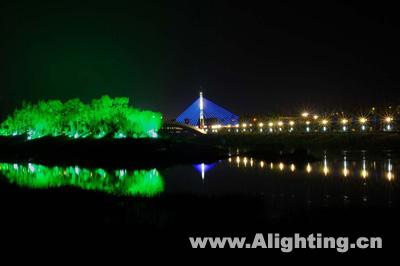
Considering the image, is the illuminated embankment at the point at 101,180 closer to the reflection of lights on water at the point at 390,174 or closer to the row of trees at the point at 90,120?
the reflection of lights on water at the point at 390,174

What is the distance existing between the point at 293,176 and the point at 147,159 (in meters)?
11.1

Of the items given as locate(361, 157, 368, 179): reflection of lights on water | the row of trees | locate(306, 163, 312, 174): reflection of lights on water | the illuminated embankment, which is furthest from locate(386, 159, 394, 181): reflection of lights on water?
the row of trees

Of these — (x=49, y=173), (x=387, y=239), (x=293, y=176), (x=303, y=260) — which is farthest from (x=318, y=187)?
(x=49, y=173)

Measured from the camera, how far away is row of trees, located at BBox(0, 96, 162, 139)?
33.2 meters

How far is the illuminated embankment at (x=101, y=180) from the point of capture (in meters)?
14.5

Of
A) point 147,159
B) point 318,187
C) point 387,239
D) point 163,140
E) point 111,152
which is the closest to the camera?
point 387,239

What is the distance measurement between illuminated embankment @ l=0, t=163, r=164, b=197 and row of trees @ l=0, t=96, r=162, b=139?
1112 centimetres

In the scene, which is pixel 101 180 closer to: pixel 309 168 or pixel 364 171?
pixel 309 168

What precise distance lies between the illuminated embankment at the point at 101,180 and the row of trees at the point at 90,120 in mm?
11124

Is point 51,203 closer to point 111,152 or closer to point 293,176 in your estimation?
point 293,176

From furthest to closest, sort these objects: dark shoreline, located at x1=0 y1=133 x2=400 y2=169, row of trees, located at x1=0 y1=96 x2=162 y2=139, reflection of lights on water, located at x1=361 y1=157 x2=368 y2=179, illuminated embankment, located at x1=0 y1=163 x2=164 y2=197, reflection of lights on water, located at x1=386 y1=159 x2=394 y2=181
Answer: row of trees, located at x1=0 y1=96 x2=162 y2=139 < dark shoreline, located at x1=0 y1=133 x2=400 y2=169 < reflection of lights on water, located at x1=361 y1=157 x2=368 y2=179 < reflection of lights on water, located at x1=386 y1=159 x2=394 y2=181 < illuminated embankment, located at x1=0 y1=163 x2=164 y2=197

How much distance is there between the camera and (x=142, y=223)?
895 centimetres

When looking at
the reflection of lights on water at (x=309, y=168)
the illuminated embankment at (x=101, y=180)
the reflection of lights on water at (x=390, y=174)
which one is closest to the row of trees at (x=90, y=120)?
the illuminated embankment at (x=101, y=180)

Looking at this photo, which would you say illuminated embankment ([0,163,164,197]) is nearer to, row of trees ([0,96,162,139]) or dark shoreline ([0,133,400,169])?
dark shoreline ([0,133,400,169])
